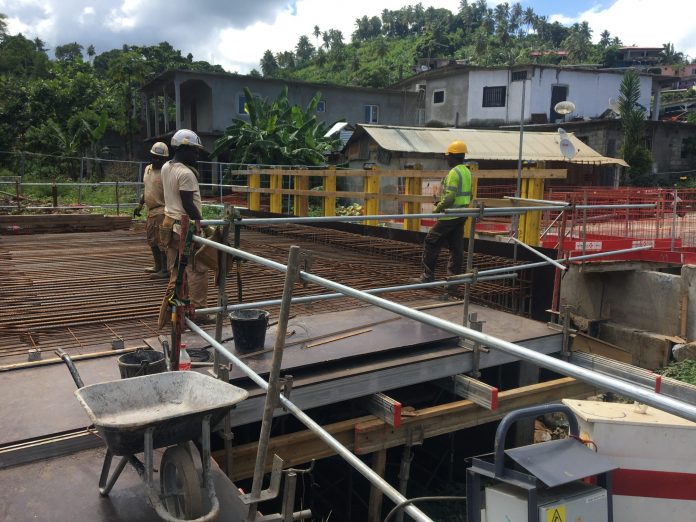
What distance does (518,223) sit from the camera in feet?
27.3

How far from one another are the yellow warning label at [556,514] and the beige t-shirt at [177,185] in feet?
12.4

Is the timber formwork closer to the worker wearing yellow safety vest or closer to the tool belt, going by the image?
the worker wearing yellow safety vest

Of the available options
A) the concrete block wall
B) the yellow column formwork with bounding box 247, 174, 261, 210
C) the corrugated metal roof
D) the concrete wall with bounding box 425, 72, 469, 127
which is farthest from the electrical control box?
the concrete wall with bounding box 425, 72, 469, 127

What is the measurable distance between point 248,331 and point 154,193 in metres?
3.34

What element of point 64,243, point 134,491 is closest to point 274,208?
point 64,243

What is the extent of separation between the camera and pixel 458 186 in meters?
6.29

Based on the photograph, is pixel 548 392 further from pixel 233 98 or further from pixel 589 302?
pixel 233 98

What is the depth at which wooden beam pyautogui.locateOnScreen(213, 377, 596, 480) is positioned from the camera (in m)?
3.94

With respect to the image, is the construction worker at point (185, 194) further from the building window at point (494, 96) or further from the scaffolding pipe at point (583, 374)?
the building window at point (494, 96)

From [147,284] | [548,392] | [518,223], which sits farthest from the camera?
[518,223]

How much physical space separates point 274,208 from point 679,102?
53.9m

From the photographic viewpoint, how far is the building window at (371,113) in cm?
3306

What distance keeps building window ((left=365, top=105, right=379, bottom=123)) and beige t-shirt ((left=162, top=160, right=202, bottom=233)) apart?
28789 mm

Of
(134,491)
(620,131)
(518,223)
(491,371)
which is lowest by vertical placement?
(491,371)
